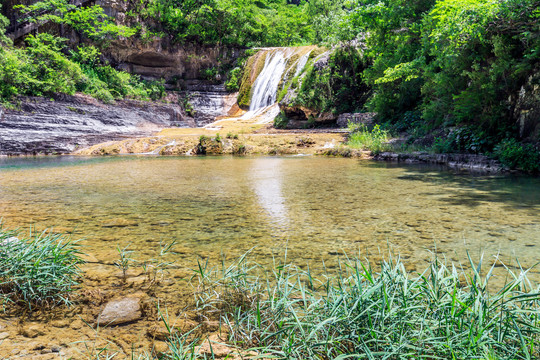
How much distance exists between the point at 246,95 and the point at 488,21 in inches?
741

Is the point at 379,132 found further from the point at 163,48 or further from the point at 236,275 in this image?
the point at 163,48

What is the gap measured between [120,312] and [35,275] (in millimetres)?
505

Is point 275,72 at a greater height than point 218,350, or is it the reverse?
point 275,72

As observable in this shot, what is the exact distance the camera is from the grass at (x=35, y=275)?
1.68m

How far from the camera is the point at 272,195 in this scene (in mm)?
4648

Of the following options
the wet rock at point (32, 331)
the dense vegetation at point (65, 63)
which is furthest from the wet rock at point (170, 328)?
the dense vegetation at point (65, 63)

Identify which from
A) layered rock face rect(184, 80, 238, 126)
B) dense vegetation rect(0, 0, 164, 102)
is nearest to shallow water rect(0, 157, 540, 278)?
dense vegetation rect(0, 0, 164, 102)

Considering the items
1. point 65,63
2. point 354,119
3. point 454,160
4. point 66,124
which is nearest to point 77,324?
point 454,160

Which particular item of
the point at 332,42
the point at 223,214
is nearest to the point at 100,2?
the point at 332,42

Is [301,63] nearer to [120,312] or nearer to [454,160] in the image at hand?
[454,160]

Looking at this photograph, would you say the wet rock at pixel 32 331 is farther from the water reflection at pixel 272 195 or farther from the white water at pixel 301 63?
the white water at pixel 301 63

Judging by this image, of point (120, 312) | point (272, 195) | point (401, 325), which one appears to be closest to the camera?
point (401, 325)

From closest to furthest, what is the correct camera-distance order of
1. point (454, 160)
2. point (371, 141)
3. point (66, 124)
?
point (454, 160) < point (371, 141) < point (66, 124)

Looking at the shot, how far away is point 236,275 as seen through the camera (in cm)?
172
